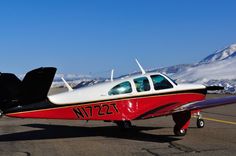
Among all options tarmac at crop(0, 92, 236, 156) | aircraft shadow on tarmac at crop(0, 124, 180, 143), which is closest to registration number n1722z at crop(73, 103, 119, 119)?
tarmac at crop(0, 92, 236, 156)

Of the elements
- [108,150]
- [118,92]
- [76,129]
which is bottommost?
[76,129]

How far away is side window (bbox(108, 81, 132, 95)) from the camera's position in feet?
39.6

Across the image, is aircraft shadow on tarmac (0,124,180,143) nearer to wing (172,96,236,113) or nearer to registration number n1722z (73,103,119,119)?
wing (172,96,236,113)

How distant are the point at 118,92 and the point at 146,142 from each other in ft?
5.70

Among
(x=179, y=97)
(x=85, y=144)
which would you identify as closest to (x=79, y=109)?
(x=85, y=144)

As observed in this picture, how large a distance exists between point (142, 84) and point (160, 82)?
732 mm

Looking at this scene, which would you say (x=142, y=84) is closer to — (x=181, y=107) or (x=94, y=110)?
(x=181, y=107)

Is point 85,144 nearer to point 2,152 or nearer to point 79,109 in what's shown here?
point 79,109

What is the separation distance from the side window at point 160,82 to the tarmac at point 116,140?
4.76 ft

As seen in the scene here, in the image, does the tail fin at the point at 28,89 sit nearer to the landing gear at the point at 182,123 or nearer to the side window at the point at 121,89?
the side window at the point at 121,89

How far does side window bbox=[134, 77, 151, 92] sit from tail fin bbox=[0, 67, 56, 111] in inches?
117

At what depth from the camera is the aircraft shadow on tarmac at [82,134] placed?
1227 centimetres

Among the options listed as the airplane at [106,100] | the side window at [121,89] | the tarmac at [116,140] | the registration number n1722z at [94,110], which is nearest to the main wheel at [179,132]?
the airplane at [106,100]

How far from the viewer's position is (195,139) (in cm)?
1169
